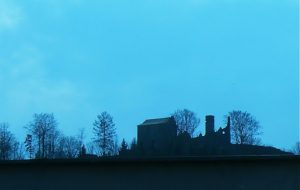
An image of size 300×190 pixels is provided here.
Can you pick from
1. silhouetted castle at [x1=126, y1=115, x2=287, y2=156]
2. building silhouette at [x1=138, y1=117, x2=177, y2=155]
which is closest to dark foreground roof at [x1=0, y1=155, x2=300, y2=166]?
silhouetted castle at [x1=126, y1=115, x2=287, y2=156]

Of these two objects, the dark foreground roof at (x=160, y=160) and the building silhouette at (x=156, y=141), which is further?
the building silhouette at (x=156, y=141)

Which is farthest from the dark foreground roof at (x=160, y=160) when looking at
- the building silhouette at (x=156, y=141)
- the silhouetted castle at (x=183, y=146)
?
the building silhouette at (x=156, y=141)

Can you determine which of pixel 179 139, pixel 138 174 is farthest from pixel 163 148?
pixel 138 174

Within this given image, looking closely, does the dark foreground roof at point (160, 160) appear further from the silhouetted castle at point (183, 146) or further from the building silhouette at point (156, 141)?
the building silhouette at point (156, 141)

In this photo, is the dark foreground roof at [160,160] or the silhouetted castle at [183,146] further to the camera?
the silhouetted castle at [183,146]

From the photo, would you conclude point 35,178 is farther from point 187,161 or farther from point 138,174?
point 187,161

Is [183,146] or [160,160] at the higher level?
[183,146]

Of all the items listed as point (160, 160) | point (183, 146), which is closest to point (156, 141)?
point (183, 146)

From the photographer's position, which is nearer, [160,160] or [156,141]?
[160,160]

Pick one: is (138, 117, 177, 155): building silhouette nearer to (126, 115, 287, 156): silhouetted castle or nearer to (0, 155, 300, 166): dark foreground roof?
(126, 115, 287, 156): silhouetted castle

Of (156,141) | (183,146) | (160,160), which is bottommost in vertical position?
(160,160)

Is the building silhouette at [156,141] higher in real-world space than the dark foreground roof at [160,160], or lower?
higher

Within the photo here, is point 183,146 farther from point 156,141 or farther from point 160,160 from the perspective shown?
point 160,160

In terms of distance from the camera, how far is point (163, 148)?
2439 cm
